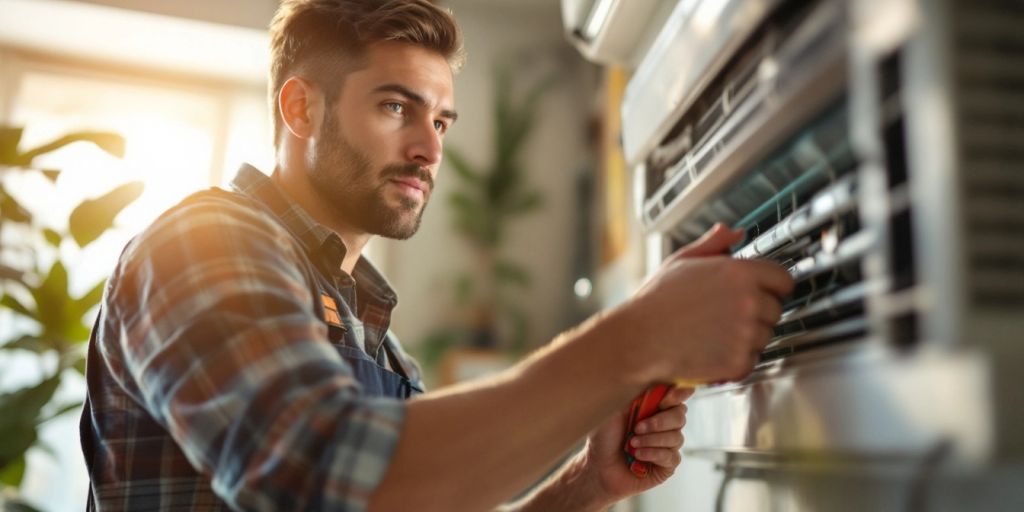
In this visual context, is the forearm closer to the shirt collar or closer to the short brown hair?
the shirt collar

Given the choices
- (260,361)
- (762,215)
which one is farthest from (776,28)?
(260,361)

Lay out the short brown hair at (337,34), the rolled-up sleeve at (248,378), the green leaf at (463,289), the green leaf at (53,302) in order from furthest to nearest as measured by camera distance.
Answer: the green leaf at (463,289), the green leaf at (53,302), the short brown hair at (337,34), the rolled-up sleeve at (248,378)

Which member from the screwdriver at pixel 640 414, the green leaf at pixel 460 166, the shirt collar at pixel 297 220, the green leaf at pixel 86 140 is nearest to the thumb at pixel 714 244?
the screwdriver at pixel 640 414

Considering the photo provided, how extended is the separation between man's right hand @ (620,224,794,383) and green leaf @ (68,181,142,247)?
4.49 ft

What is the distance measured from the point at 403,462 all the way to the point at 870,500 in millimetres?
293

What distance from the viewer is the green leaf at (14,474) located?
1667mm

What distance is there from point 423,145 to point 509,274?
2312 millimetres

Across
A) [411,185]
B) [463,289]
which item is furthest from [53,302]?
[463,289]

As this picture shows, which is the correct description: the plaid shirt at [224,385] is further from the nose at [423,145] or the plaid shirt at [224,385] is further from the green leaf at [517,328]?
the green leaf at [517,328]

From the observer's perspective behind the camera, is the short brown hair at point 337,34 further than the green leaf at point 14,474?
No

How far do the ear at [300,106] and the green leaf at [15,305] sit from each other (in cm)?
94

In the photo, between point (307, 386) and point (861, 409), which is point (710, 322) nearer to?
point (861, 409)

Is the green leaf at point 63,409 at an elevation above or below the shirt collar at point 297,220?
below

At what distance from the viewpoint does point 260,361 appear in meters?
0.55
